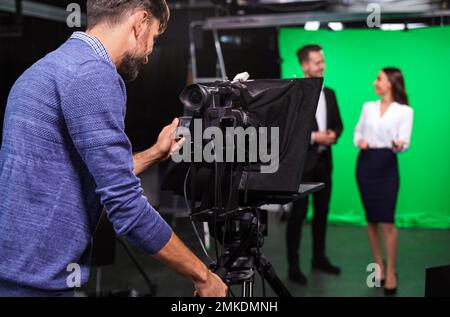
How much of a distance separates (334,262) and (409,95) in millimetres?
2107

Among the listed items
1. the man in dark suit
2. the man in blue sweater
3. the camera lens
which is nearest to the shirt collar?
the man in blue sweater

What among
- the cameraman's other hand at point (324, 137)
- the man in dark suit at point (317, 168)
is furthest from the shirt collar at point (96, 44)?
the cameraman's other hand at point (324, 137)

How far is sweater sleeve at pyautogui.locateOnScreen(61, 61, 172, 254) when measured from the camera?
3.92 feet

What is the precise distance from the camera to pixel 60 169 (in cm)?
126

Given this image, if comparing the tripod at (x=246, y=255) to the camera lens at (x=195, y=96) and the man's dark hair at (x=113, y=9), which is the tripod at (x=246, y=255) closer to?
the camera lens at (x=195, y=96)

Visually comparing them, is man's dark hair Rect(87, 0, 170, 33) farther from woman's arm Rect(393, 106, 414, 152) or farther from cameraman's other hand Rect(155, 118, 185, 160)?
woman's arm Rect(393, 106, 414, 152)

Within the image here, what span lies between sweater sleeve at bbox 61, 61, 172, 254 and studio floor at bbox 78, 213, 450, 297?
1.55 m

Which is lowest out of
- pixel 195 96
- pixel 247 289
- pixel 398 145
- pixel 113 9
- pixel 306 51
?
pixel 247 289

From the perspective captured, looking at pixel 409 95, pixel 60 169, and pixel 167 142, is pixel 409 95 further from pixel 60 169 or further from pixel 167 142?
pixel 60 169

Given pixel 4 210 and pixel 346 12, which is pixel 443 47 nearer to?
pixel 346 12

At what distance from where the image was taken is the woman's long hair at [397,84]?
12.3 feet

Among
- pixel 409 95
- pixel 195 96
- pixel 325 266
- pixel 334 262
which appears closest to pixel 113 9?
pixel 195 96
